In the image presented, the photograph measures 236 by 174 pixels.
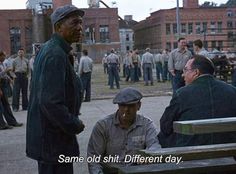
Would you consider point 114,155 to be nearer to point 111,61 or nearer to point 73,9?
point 73,9

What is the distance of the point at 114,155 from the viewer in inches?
174

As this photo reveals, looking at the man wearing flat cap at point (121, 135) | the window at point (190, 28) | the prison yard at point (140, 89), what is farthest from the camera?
the window at point (190, 28)

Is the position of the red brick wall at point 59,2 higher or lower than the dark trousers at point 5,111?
higher

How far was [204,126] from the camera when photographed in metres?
3.11

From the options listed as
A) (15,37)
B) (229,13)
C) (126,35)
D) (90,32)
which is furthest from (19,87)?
(126,35)

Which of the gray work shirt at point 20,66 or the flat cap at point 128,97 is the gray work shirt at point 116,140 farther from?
the gray work shirt at point 20,66

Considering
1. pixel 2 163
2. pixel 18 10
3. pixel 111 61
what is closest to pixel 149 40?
pixel 18 10

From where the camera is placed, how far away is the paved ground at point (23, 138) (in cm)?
734

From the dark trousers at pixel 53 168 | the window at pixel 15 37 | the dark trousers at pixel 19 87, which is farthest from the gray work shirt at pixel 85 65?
the window at pixel 15 37

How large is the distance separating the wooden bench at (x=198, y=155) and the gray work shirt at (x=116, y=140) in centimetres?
107

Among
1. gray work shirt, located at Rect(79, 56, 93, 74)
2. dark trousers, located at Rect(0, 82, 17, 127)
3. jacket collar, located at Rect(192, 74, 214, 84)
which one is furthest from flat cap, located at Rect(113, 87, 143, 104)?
gray work shirt, located at Rect(79, 56, 93, 74)

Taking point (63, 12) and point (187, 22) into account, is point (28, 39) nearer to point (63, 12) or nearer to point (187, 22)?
point (187, 22)

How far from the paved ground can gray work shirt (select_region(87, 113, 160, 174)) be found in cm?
258

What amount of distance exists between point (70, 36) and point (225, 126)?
128 centimetres
